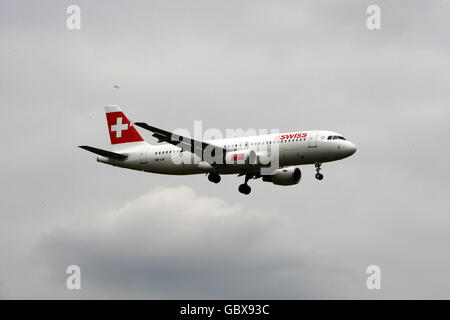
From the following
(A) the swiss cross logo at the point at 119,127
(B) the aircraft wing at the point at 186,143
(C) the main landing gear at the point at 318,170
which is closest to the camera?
(C) the main landing gear at the point at 318,170

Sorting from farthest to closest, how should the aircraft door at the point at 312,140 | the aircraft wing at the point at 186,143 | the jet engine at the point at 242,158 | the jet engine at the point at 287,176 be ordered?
1. the jet engine at the point at 287,176
2. the jet engine at the point at 242,158
3. the aircraft wing at the point at 186,143
4. the aircraft door at the point at 312,140

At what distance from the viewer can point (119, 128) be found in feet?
276

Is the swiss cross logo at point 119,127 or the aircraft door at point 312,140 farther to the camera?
the swiss cross logo at point 119,127

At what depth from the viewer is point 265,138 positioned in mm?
71500

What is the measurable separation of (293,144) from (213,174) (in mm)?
9689

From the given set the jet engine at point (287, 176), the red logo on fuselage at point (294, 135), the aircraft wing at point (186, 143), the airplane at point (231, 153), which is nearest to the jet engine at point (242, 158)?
the airplane at point (231, 153)

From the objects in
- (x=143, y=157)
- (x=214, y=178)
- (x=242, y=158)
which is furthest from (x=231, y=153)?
(x=143, y=157)

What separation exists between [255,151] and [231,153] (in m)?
2.01

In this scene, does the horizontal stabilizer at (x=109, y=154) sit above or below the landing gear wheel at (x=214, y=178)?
above

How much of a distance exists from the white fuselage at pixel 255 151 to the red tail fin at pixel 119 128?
2453mm

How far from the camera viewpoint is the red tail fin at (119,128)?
8244 centimetres

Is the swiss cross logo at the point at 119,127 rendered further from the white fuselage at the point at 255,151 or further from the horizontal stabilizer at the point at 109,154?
the horizontal stabilizer at the point at 109,154

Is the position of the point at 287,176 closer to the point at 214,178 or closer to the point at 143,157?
the point at 214,178
